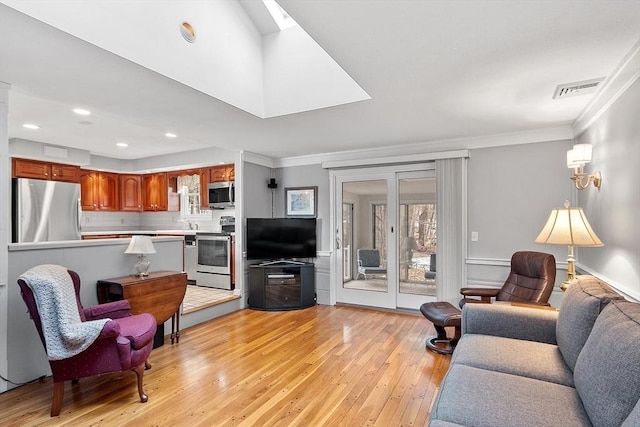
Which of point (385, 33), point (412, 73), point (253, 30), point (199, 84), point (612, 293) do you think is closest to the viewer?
point (612, 293)

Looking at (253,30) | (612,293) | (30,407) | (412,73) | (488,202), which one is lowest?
(30,407)

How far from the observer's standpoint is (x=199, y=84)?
98.3 inches

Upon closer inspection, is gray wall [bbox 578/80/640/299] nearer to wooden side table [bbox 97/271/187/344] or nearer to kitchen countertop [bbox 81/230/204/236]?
wooden side table [bbox 97/271/187/344]

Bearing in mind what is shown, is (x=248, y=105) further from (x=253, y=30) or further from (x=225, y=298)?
(x=225, y=298)

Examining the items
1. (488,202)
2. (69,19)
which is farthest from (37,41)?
(488,202)

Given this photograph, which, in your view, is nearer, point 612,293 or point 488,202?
point 612,293

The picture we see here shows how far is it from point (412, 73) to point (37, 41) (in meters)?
2.21

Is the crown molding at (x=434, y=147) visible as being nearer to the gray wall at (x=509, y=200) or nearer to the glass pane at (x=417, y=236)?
the gray wall at (x=509, y=200)

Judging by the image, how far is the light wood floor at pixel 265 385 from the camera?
2.18 metres

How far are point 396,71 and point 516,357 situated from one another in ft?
6.12

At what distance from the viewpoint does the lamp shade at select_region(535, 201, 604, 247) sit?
244cm

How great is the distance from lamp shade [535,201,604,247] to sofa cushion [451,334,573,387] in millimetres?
856

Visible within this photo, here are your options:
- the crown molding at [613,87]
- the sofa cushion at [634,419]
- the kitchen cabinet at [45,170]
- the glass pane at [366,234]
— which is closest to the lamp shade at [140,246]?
the glass pane at [366,234]

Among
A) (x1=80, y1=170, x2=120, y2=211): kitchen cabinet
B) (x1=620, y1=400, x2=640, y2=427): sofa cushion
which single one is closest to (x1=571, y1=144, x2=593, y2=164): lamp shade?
(x1=620, y1=400, x2=640, y2=427): sofa cushion
